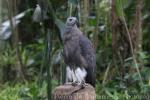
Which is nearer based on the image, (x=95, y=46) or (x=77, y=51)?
(x=77, y=51)

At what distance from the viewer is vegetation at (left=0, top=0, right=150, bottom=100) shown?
5707mm

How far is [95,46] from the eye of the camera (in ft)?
21.9

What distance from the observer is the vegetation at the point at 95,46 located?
18.7ft

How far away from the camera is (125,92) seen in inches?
257

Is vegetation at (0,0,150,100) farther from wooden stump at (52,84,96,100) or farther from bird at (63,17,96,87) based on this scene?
wooden stump at (52,84,96,100)

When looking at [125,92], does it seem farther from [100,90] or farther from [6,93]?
[6,93]

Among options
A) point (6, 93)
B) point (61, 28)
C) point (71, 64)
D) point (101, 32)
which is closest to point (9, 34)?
point (101, 32)

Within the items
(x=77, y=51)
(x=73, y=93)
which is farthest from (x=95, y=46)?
(x=73, y=93)

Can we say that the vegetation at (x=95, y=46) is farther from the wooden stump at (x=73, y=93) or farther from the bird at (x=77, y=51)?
the wooden stump at (x=73, y=93)

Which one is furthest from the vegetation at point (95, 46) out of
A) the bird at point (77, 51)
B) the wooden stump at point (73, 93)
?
the wooden stump at point (73, 93)

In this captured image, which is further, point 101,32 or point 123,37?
point 101,32

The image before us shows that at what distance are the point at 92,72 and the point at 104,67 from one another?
3.16 meters

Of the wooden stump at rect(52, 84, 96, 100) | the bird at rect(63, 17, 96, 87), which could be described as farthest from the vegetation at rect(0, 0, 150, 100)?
the wooden stump at rect(52, 84, 96, 100)

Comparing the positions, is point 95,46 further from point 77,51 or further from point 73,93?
point 73,93
